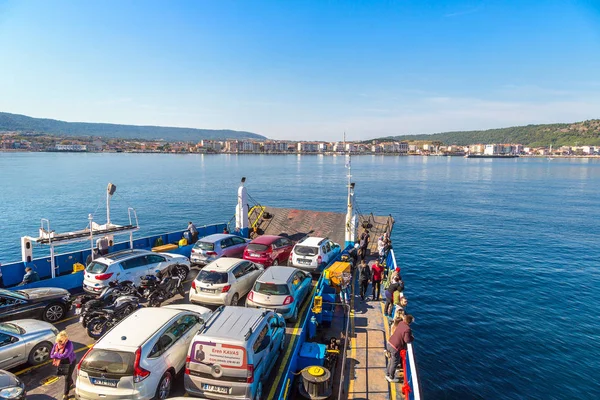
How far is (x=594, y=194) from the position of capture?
6981 cm

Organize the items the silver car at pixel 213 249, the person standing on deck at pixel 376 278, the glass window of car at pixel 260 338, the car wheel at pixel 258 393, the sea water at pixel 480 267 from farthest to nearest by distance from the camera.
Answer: the silver car at pixel 213 249 < the sea water at pixel 480 267 < the person standing on deck at pixel 376 278 < the glass window of car at pixel 260 338 < the car wheel at pixel 258 393

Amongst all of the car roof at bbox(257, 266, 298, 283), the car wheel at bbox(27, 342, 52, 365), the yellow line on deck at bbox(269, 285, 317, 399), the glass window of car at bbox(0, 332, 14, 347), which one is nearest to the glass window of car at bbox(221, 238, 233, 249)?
the car roof at bbox(257, 266, 298, 283)

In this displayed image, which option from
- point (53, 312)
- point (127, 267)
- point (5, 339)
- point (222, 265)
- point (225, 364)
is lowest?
point (53, 312)

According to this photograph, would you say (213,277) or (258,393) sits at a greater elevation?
(213,277)

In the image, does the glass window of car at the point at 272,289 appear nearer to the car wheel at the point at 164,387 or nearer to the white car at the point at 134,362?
the white car at the point at 134,362

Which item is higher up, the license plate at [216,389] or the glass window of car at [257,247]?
the glass window of car at [257,247]

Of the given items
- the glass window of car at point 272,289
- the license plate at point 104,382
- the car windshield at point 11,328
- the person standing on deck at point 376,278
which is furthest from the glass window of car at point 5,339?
the person standing on deck at point 376,278

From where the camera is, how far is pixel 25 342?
27.8 ft

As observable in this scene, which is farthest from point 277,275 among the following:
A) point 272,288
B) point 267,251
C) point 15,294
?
point 15,294

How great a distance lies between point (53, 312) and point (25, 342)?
9.76ft

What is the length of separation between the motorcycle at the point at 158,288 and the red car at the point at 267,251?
356 cm

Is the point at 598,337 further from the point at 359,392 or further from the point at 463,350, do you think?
the point at 359,392

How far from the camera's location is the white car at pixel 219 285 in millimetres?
11570

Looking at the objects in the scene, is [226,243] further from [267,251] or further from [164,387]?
[164,387]
